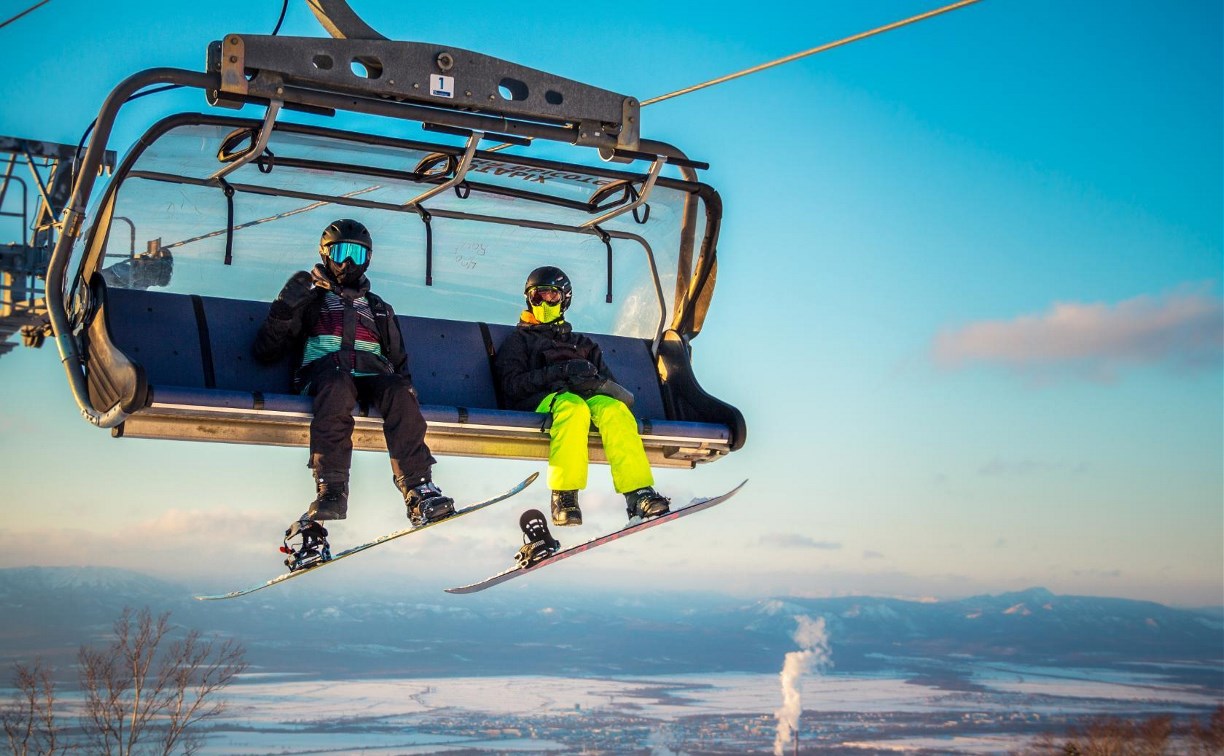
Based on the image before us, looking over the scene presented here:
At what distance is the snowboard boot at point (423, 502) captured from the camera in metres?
7.85

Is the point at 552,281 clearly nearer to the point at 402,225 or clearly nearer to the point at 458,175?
the point at 402,225

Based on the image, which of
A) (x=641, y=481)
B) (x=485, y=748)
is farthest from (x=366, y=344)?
(x=485, y=748)

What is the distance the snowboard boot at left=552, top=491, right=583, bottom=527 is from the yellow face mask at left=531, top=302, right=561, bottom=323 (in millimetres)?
1157

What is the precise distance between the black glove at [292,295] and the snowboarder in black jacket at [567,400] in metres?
1.36

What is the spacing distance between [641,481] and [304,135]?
2471 mm

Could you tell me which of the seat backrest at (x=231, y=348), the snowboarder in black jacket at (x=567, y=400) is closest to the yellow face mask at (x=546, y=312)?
the snowboarder in black jacket at (x=567, y=400)

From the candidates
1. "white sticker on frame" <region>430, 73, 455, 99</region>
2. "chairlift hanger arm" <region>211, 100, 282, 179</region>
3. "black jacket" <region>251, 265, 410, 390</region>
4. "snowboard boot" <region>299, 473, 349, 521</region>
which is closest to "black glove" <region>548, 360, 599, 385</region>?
"black jacket" <region>251, 265, 410, 390</region>

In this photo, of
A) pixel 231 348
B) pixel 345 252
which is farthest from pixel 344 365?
pixel 231 348

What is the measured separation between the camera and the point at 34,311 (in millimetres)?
16844

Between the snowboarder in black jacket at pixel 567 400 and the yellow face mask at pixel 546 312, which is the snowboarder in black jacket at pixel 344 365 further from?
the yellow face mask at pixel 546 312

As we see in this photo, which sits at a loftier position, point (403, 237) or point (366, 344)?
point (403, 237)

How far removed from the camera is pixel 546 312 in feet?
29.6

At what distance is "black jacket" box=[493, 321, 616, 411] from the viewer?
861 centimetres

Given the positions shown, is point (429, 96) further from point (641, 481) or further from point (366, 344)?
point (641, 481)
